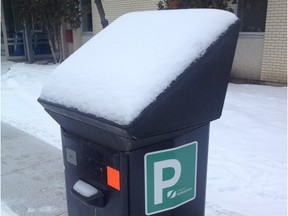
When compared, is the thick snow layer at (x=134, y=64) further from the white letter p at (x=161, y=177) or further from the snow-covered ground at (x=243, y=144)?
the snow-covered ground at (x=243, y=144)

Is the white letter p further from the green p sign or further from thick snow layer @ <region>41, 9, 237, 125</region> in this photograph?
thick snow layer @ <region>41, 9, 237, 125</region>

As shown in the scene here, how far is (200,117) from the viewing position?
1487 millimetres

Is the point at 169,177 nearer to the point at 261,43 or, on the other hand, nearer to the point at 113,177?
the point at 113,177

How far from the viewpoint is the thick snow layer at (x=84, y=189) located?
152cm

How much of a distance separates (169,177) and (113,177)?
24 centimetres

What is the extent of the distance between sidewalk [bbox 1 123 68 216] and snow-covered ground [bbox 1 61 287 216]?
0.58 feet

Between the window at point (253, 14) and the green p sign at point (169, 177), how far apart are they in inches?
245

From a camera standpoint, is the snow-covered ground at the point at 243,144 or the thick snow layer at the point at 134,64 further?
the snow-covered ground at the point at 243,144

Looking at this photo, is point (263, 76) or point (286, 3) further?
point (263, 76)

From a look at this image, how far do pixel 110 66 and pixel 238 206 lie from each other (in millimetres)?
1750

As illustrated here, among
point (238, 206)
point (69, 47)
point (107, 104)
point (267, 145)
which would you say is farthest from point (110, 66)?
point (69, 47)

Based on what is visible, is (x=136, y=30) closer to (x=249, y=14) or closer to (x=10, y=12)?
(x=249, y=14)

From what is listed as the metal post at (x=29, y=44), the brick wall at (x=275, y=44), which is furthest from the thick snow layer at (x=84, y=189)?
the metal post at (x=29, y=44)

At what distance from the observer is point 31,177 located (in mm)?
3502
